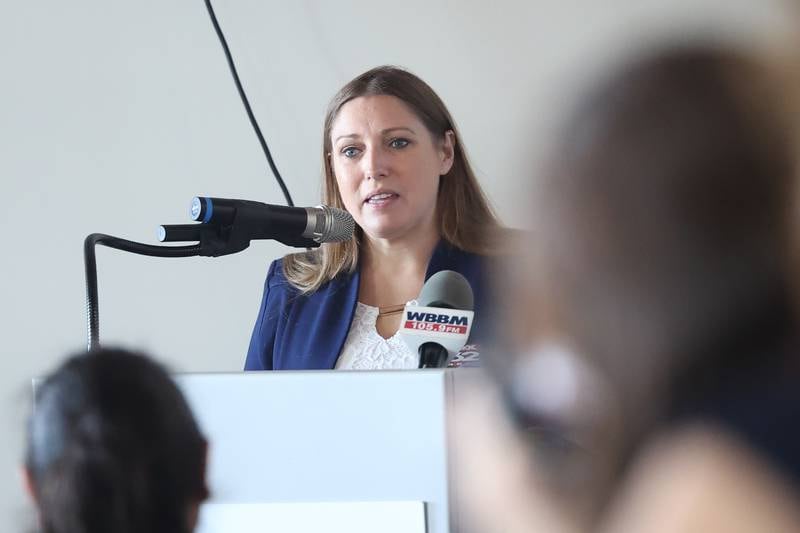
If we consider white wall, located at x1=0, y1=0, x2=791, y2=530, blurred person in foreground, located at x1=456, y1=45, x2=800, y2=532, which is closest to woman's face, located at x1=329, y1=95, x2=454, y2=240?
white wall, located at x1=0, y1=0, x2=791, y2=530

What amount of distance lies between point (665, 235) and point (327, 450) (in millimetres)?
436

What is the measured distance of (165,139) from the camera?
9.45 feet

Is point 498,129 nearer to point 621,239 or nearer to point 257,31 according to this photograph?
point 257,31

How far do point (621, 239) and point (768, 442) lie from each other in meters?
0.12

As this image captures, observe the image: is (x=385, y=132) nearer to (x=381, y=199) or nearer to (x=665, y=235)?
(x=381, y=199)

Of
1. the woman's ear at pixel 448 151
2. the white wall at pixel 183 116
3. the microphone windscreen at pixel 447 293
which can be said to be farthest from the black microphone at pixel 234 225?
the white wall at pixel 183 116

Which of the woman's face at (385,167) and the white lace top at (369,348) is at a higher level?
the woman's face at (385,167)

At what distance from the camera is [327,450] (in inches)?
29.5

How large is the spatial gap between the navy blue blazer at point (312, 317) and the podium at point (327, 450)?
43.4 inches

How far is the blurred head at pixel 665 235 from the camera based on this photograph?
36 cm

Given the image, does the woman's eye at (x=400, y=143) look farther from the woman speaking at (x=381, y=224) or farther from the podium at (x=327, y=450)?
the podium at (x=327, y=450)

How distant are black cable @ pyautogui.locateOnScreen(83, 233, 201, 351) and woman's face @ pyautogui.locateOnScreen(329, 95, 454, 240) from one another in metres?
1.01

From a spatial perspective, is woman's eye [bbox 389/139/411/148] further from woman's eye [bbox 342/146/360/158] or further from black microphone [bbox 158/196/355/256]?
black microphone [bbox 158/196/355/256]

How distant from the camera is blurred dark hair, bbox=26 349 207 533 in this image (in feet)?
1.78
